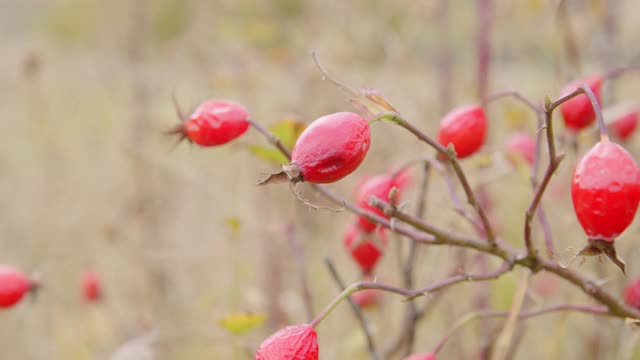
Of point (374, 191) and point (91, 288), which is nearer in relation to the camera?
point (374, 191)

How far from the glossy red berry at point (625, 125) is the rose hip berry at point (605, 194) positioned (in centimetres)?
61

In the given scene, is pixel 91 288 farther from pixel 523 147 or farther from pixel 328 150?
pixel 328 150

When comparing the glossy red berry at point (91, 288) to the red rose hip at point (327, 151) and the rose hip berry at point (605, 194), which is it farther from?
the rose hip berry at point (605, 194)

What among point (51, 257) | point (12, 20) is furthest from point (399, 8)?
point (12, 20)

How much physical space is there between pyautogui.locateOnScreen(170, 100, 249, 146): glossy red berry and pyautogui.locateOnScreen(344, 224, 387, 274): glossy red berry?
0.22 m

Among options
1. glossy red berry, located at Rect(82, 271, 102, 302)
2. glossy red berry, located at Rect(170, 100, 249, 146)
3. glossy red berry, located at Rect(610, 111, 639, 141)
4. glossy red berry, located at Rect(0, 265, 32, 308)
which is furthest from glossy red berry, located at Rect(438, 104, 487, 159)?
glossy red berry, located at Rect(82, 271, 102, 302)

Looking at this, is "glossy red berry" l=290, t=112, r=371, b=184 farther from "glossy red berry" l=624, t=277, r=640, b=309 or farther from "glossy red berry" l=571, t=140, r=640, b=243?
"glossy red berry" l=624, t=277, r=640, b=309

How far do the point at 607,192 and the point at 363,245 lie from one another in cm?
45

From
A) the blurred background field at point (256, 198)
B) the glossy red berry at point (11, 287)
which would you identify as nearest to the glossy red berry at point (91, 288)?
the blurred background field at point (256, 198)

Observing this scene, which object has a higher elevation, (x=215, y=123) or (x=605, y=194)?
(x=605, y=194)

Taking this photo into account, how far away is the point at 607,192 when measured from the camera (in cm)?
63

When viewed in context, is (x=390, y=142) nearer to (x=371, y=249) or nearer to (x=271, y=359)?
(x=371, y=249)

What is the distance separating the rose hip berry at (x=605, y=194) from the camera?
2.07 feet

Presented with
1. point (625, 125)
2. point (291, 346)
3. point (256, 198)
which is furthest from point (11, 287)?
point (256, 198)
